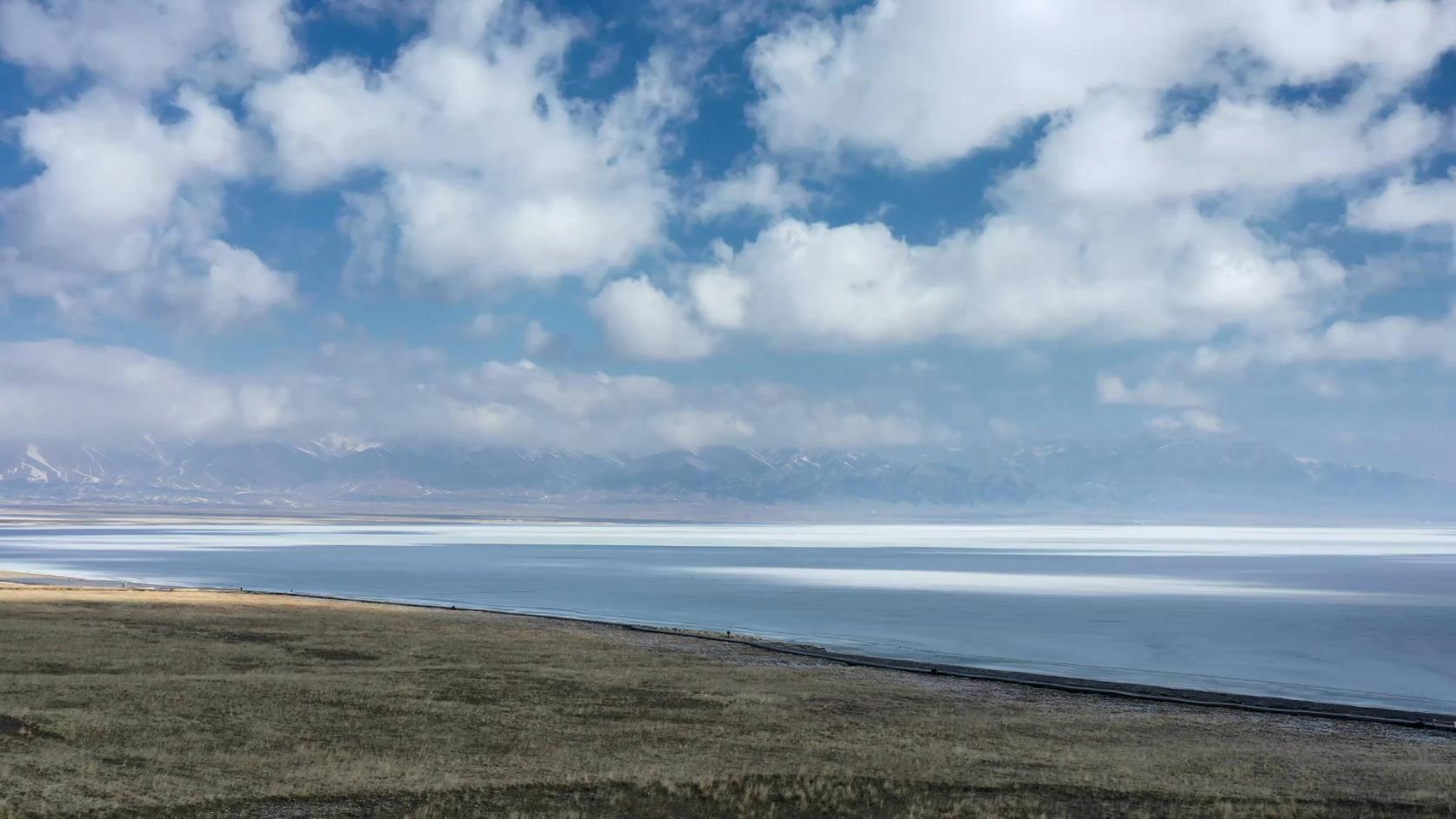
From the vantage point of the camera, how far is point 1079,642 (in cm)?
5544

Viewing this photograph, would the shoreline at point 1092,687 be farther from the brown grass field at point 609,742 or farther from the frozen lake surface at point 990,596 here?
the frozen lake surface at point 990,596

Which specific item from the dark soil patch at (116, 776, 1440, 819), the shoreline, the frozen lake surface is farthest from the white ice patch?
the dark soil patch at (116, 776, 1440, 819)

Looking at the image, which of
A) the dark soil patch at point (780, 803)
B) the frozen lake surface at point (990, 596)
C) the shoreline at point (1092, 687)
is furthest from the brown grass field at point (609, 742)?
the frozen lake surface at point (990, 596)

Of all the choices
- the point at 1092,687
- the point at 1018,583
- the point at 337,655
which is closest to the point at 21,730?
the point at 337,655

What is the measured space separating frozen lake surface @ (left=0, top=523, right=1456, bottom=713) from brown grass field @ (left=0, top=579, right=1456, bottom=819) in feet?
37.3

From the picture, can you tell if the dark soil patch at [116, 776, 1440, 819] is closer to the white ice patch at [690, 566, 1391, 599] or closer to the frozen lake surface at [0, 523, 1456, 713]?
the frozen lake surface at [0, 523, 1456, 713]

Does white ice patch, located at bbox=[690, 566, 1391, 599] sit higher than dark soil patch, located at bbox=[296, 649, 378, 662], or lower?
higher

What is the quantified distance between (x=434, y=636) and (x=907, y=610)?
102 feet

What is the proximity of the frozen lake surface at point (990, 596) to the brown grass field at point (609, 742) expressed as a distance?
11.4 meters

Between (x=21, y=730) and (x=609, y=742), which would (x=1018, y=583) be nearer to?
(x=609, y=742)

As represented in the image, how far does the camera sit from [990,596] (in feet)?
275

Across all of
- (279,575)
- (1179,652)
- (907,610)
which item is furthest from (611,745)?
(279,575)

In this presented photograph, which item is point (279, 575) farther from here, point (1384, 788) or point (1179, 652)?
point (1384, 788)

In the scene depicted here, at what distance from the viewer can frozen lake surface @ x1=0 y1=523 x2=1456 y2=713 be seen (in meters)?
48.6
